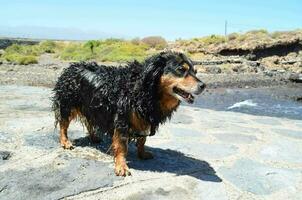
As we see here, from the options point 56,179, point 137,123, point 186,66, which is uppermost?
point 186,66

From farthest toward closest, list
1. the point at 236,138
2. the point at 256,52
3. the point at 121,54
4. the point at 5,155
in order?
the point at 121,54 → the point at 256,52 → the point at 236,138 → the point at 5,155

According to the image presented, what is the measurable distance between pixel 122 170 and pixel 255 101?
11.2 meters

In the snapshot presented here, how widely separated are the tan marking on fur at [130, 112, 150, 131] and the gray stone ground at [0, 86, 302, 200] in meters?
0.49

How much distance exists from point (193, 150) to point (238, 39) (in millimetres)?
35608

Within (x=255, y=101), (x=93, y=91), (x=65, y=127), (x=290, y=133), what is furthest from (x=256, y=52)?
(x=93, y=91)

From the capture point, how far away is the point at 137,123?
5191mm

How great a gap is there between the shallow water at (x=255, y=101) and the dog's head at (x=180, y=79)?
773cm

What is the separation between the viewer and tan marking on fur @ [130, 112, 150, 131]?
5148mm

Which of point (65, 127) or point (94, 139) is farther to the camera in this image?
point (94, 139)

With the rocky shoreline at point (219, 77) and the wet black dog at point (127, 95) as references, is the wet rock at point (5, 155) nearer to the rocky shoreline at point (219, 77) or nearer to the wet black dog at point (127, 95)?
the wet black dog at point (127, 95)

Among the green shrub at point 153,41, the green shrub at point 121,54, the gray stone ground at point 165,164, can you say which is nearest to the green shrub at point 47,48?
the green shrub at point 121,54

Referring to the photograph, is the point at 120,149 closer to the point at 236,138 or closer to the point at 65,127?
the point at 65,127

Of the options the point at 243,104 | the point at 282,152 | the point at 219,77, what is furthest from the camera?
the point at 219,77

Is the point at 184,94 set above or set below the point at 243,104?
above
